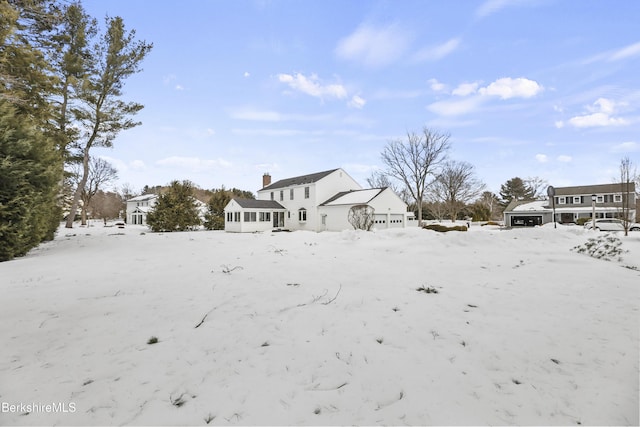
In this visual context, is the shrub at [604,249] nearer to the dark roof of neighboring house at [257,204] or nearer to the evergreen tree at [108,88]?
the dark roof of neighboring house at [257,204]

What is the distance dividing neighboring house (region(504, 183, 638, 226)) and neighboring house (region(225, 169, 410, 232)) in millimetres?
22992

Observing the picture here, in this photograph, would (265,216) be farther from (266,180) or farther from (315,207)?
(266,180)

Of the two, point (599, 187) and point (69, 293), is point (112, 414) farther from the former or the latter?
point (599, 187)

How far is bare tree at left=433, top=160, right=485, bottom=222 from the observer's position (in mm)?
44219

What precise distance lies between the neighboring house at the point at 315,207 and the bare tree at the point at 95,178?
1303 inches

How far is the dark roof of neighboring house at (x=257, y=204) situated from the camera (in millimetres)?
29047

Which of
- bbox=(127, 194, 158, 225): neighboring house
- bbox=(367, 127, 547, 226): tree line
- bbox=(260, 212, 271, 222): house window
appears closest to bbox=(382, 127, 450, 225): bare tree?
bbox=(367, 127, 547, 226): tree line

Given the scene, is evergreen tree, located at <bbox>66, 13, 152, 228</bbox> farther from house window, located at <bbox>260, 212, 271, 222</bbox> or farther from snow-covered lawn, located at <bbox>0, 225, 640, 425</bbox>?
snow-covered lawn, located at <bbox>0, 225, 640, 425</bbox>

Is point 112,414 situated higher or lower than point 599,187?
lower

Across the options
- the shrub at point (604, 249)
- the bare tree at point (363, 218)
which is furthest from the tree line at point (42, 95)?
the shrub at point (604, 249)

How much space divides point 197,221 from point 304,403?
100 ft

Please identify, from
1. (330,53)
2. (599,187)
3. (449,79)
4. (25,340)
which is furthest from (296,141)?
(599,187)

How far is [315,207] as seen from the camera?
94.4 ft

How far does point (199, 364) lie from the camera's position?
2.98 meters
